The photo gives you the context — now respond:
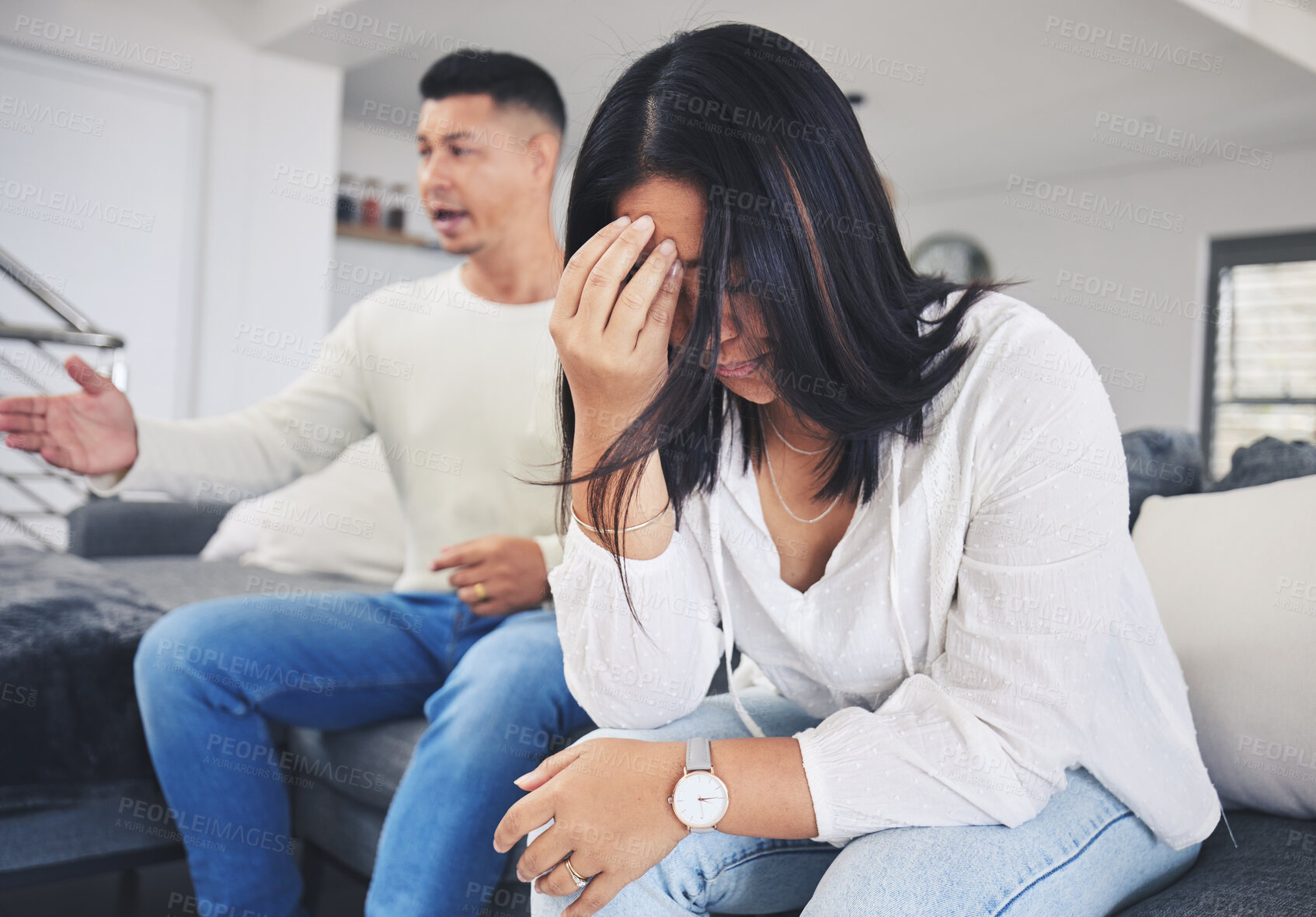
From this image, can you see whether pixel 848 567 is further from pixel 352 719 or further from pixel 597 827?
pixel 352 719

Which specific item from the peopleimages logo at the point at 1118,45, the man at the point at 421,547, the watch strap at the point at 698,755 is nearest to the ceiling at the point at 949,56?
the peopleimages logo at the point at 1118,45

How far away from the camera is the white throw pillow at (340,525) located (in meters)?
2.36

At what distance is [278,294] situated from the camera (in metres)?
4.68

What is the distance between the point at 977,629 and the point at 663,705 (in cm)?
32

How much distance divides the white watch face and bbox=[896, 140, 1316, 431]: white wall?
5.82 meters

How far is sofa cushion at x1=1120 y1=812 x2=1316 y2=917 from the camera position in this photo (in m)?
0.85

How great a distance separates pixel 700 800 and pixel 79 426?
1.02 metres

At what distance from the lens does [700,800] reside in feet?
2.71

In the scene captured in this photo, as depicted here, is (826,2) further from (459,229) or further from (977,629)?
(977,629)

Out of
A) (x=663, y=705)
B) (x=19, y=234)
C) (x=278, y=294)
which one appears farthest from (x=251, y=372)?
(x=663, y=705)

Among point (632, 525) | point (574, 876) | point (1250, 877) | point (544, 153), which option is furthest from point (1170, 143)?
point (574, 876)

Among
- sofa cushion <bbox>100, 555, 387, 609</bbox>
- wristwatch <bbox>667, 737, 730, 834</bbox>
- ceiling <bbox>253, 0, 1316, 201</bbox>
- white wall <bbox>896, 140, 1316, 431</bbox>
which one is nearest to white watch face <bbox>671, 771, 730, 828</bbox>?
wristwatch <bbox>667, 737, 730, 834</bbox>

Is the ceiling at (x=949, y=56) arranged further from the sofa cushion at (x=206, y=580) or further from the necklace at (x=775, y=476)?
the necklace at (x=775, y=476)

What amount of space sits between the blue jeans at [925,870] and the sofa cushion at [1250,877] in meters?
0.03
